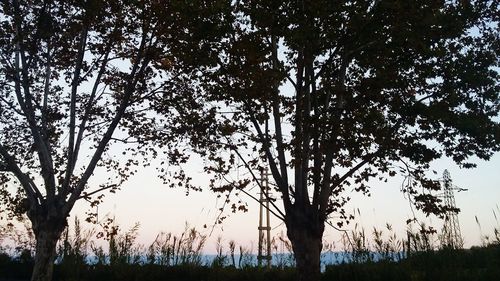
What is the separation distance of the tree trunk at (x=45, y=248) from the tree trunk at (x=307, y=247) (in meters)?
5.94

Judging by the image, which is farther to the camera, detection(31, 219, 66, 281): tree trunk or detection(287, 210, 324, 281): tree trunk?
detection(31, 219, 66, 281): tree trunk

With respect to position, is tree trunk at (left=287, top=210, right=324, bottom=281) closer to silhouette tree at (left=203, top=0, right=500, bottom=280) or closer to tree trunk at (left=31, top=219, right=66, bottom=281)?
silhouette tree at (left=203, top=0, right=500, bottom=280)

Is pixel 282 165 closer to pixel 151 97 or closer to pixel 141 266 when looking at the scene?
pixel 151 97

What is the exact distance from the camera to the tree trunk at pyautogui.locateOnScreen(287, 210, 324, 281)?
31.3 feet

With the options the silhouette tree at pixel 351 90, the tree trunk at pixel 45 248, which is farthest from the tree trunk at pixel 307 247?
the tree trunk at pixel 45 248

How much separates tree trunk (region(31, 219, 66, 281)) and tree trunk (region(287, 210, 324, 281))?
5937 millimetres

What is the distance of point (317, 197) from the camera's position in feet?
31.7

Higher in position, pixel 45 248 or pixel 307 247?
pixel 45 248

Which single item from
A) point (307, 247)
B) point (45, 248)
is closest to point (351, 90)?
point (307, 247)

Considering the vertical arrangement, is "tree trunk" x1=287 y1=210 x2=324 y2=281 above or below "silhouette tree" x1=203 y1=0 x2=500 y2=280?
below

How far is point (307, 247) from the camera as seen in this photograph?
962 cm

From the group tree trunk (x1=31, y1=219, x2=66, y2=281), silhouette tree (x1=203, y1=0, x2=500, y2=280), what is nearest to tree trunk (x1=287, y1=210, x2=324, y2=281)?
silhouette tree (x1=203, y1=0, x2=500, y2=280)

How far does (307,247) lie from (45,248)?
645 cm

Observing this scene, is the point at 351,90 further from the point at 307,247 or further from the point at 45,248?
the point at 45,248
